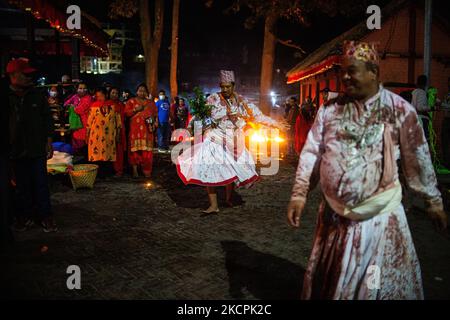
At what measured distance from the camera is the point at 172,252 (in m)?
5.45

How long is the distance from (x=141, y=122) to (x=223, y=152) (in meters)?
4.13

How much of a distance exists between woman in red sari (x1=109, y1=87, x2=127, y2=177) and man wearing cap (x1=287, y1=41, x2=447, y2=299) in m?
8.41

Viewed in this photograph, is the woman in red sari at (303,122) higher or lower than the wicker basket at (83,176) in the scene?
higher

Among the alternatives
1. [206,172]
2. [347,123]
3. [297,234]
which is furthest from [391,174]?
[206,172]

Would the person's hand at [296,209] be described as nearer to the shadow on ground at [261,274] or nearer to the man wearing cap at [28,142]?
the shadow on ground at [261,274]

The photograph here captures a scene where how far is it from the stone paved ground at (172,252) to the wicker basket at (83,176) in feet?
1.89

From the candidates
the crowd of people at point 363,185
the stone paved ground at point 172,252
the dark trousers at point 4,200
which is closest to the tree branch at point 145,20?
the stone paved ground at point 172,252

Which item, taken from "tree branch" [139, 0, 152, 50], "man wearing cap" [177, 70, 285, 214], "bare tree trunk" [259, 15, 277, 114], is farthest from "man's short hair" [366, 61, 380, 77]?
"tree branch" [139, 0, 152, 50]

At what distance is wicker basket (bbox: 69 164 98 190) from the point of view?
8938mm

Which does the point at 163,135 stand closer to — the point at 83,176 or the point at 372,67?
the point at 83,176

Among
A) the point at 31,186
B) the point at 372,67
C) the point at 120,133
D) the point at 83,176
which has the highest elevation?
the point at 372,67

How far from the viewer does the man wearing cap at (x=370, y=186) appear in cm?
299

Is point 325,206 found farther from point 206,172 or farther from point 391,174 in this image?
point 206,172

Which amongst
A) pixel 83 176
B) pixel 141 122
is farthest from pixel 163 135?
pixel 83 176
